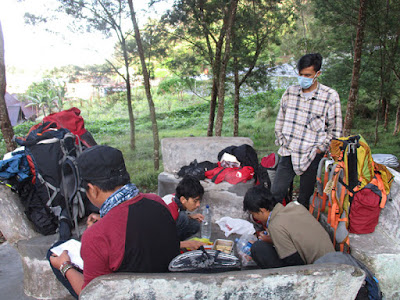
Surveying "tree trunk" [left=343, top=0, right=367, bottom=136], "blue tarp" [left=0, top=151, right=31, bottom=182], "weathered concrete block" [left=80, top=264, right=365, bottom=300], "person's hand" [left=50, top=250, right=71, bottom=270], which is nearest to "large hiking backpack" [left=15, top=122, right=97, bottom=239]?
"blue tarp" [left=0, top=151, right=31, bottom=182]

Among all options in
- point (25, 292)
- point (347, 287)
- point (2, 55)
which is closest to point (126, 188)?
point (347, 287)

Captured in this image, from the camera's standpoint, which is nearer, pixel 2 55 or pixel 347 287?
pixel 347 287

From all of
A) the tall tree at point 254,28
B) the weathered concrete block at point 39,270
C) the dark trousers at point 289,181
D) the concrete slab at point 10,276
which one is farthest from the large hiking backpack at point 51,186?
the tall tree at point 254,28

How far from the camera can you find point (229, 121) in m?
18.0

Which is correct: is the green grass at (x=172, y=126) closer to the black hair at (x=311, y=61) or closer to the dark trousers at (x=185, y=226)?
the dark trousers at (x=185, y=226)

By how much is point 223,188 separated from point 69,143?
6.76 feet

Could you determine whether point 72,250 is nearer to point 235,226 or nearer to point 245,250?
point 245,250

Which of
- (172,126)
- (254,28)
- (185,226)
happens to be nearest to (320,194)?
(185,226)

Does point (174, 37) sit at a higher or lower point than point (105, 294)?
higher

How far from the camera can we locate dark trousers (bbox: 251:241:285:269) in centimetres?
265

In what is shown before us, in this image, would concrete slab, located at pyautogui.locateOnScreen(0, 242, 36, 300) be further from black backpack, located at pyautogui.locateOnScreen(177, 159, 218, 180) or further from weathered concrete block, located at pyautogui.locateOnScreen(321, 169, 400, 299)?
weathered concrete block, located at pyautogui.locateOnScreen(321, 169, 400, 299)

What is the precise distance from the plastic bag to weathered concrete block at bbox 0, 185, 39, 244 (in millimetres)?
2167

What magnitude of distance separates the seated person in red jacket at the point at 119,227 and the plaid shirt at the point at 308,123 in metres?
2.04

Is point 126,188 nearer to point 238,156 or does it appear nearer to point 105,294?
point 105,294
